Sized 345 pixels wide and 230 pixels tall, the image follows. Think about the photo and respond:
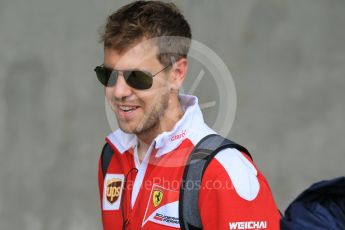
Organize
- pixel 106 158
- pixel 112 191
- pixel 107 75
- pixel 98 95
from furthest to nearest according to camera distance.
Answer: pixel 98 95, pixel 106 158, pixel 112 191, pixel 107 75

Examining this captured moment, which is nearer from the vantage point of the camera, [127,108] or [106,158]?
[127,108]

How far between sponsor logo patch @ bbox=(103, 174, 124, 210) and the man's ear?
1.31 ft

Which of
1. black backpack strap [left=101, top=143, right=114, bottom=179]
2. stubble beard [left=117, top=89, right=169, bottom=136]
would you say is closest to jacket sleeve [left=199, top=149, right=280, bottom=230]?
stubble beard [left=117, top=89, right=169, bottom=136]

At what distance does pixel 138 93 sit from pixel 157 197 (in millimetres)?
345

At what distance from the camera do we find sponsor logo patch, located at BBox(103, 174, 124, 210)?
2871 mm

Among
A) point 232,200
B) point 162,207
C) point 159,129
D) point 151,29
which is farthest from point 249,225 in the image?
point 151,29

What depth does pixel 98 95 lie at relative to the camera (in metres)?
4.49

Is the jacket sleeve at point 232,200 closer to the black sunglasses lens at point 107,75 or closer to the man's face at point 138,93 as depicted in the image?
the man's face at point 138,93

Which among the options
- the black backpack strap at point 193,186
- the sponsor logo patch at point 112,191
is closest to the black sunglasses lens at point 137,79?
the black backpack strap at point 193,186

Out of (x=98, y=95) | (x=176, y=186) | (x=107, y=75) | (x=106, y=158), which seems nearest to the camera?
(x=176, y=186)

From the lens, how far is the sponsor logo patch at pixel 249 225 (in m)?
2.43

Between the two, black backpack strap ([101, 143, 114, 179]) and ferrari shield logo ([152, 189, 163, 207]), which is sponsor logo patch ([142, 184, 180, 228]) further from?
black backpack strap ([101, 143, 114, 179])

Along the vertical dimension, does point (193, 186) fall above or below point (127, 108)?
below

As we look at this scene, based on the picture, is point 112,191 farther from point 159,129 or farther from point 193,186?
point 193,186
